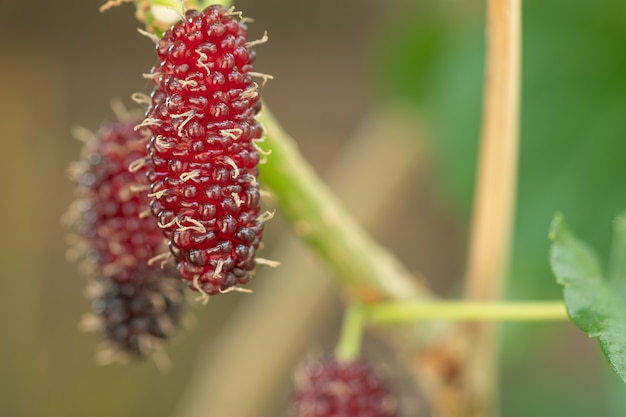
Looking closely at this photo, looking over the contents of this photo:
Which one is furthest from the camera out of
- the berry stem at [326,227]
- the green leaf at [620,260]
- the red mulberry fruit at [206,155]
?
the green leaf at [620,260]

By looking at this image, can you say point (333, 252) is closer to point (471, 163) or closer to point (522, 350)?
point (471, 163)

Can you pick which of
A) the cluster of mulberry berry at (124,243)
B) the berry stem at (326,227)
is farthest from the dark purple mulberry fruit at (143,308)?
the berry stem at (326,227)

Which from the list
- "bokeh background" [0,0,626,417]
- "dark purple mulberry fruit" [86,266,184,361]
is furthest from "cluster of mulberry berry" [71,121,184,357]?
"bokeh background" [0,0,626,417]

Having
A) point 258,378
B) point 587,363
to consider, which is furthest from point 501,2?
point 587,363

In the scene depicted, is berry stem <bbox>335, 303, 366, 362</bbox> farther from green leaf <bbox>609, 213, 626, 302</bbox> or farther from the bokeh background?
green leaf <bbox>609, 213, 626, 302</bbox>

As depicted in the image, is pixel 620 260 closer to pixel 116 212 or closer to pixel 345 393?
pixel 345 393

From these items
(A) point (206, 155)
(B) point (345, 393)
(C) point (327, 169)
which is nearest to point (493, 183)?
(B) point (345, 393)

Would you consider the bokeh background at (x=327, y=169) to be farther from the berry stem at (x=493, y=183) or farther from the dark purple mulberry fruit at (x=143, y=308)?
the dark purple mulberry fruit at (x=143, y=308)
